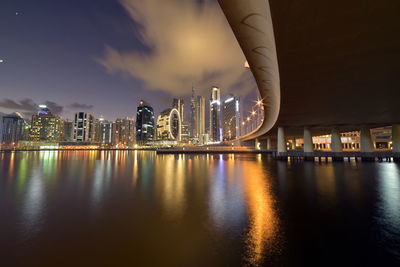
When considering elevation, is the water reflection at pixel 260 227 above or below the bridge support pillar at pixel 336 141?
below

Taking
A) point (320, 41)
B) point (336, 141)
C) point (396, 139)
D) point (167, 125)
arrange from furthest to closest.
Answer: point (167, 125), point (336, 141), point (396, 139), point (320, 41)

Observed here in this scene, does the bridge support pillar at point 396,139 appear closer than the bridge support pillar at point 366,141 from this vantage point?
Yes

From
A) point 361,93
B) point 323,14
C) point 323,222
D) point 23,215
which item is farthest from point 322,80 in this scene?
point 23,215

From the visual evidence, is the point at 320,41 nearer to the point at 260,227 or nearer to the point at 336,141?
the point at 260,227

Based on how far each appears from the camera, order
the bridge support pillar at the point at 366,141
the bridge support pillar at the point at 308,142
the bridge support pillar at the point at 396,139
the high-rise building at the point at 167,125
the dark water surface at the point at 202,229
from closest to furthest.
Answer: the dark water surface at the point at 202,229 → the bridge support pillar at the point at 396,139 → the bridge support pillar at the point at 366,141 → the bridge support pillar at the point at 308,142 → the high-rise building at the point at 167,125

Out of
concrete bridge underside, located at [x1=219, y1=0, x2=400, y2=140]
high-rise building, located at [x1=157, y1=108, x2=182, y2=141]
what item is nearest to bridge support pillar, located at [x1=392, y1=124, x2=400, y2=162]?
concrete bridge underside, located at [x1=219, y1=0, x2=400, y2=140]

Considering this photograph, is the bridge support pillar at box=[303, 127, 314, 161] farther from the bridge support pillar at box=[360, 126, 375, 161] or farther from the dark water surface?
the dark water surface

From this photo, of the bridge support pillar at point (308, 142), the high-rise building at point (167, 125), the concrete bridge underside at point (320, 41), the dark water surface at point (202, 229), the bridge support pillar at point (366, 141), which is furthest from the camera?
the high-rise building at point (167, 125)

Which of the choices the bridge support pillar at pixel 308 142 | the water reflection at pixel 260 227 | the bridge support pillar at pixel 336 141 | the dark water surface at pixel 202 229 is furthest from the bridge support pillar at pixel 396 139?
the water reflection at pixel 260 227

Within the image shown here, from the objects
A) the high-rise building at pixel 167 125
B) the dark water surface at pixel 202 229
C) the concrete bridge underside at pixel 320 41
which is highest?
the high-rise building at pixel 167 125

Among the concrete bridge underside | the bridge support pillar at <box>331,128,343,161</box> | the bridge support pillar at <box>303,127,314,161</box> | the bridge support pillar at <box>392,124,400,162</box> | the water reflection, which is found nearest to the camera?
the water reflection

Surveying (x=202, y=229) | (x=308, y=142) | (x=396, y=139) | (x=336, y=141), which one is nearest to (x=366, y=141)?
(x=396, y=139)

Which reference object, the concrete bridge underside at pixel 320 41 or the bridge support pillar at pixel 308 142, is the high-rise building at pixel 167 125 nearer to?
the bridge support pillar at pixel 308 142

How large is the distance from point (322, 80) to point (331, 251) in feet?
45.3
